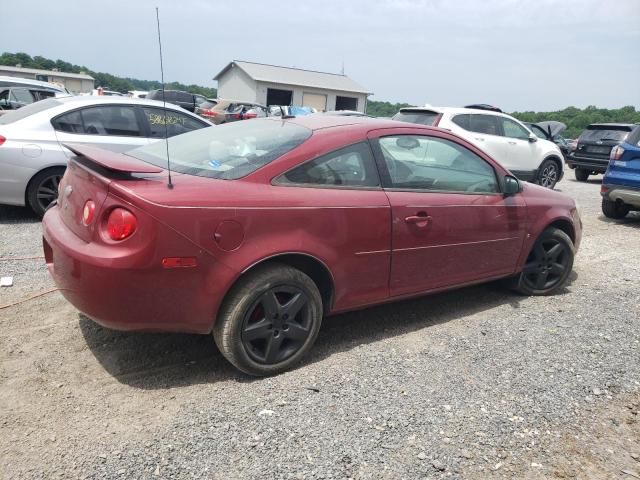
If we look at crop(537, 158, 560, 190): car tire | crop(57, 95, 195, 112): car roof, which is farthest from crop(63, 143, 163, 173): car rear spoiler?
crop(537, 158, 560, 190): car tire

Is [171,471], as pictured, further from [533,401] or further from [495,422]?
[533,401]

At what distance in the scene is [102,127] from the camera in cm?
672

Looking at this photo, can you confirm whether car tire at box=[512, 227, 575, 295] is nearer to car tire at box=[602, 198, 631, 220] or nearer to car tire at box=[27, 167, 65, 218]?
car tire at box=[602, 198, 631, 220]

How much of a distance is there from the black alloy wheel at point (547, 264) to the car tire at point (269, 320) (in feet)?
7.92

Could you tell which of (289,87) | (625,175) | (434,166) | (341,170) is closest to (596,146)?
(625,175)

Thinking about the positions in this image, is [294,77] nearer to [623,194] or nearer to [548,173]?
[548,173]

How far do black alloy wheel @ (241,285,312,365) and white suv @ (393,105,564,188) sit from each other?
7.49 m

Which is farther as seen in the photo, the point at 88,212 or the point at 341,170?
the point at 341,170

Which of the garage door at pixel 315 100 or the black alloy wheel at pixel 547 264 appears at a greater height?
the black alloy wheel at pixel 547 264

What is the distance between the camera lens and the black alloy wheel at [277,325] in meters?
3.10

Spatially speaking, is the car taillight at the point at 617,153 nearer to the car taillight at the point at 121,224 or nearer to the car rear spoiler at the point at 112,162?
the car rear spoiler at the point at 112,162

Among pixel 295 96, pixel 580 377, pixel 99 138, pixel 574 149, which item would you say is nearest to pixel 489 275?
pixel 580 377

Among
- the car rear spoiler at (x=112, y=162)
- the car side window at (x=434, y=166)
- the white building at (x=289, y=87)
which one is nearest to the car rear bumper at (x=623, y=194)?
the car side window at (x=434, y=166)

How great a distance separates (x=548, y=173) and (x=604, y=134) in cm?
436
